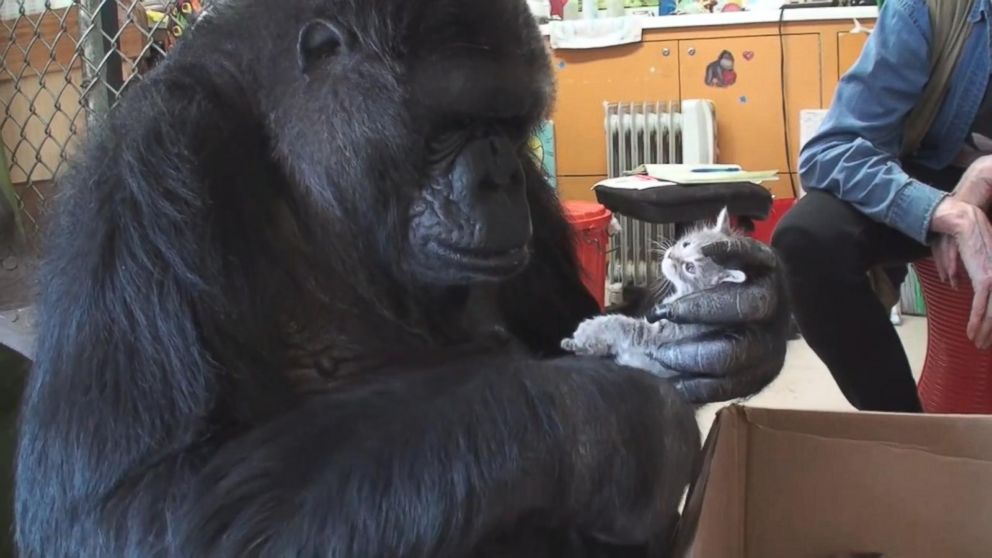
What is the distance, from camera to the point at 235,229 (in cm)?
87

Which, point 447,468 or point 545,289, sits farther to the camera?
point 545,289

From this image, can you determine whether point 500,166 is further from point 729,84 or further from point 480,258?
point 729,84

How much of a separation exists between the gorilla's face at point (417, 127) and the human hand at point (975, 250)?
0.99m

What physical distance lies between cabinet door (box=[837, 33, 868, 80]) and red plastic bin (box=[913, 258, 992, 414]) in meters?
1.75

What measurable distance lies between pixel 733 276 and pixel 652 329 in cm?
9

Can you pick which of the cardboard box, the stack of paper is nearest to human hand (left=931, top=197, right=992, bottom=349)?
the cardboard box

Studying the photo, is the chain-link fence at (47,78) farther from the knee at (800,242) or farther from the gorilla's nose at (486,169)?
the knee at (800,242)

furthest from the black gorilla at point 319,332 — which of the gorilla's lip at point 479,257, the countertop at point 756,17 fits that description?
the countertop at point 756,17

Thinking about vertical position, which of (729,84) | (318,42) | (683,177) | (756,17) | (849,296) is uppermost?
(756,17)

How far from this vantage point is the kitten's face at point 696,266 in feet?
3.11

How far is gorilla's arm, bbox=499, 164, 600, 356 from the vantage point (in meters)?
1.21

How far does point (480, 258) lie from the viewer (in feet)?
2.98

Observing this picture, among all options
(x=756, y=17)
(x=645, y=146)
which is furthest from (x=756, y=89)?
(x=645, y=146)

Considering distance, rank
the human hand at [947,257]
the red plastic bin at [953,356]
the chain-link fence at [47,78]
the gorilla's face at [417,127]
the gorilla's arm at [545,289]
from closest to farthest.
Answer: the gorilla's face at [417,127] < the gorilla's arm at [545,289] < the chain-link fence at [47,78] < the human hand at [947,257] < the red plastic bin at [953,356]
